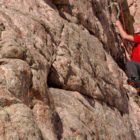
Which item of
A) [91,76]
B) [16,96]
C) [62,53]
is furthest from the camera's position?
[91,76]

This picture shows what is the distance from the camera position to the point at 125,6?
17.9m

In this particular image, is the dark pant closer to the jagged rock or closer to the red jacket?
the red jacket

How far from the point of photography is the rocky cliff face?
6.34m

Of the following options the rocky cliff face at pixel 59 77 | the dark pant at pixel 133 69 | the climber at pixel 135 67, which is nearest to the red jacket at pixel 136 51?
the climber at pixel 135 67

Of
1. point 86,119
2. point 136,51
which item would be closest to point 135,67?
point 136,51

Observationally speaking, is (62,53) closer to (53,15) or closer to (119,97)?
(53,15)

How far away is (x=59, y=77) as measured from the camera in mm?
8758

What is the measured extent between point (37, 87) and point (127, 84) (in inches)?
269

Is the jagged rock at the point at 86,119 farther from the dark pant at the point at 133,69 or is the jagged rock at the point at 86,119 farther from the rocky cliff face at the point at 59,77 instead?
the dark pant at the point at 133,69

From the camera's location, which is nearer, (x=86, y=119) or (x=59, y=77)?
(x=86, y=119)

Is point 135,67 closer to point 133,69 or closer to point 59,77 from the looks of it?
point 133,69

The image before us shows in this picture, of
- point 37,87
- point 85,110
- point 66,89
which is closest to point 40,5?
point 66,89

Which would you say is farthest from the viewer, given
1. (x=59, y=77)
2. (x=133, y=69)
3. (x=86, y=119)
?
(x=133, y=69)

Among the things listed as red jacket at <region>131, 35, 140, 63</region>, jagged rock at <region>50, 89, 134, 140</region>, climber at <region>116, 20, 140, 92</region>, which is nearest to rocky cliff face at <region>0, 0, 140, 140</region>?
jagged rock at <region>50, 89, 134, 140</region>
